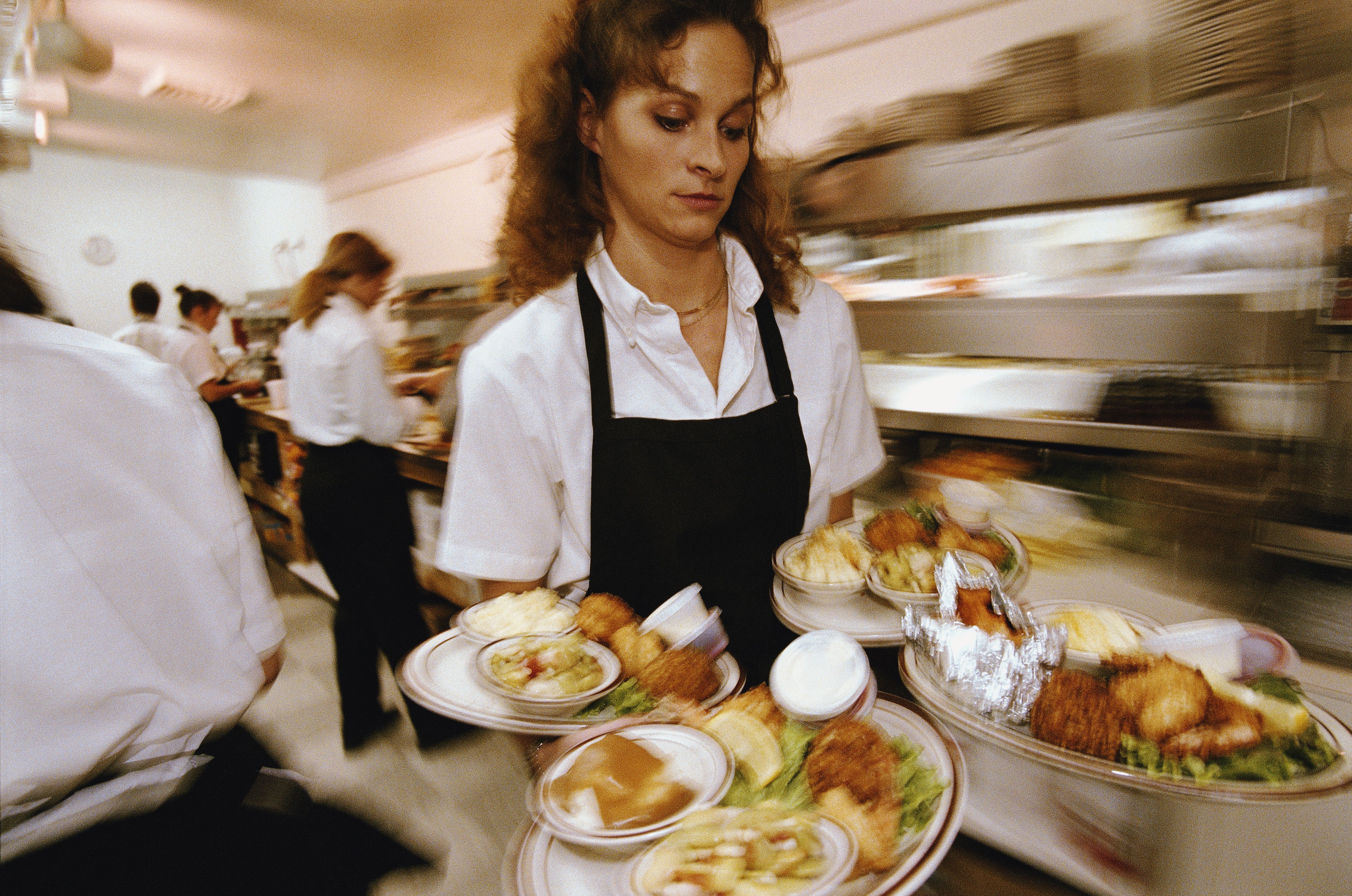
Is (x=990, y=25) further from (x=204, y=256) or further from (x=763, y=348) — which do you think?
(x=204, y=256)

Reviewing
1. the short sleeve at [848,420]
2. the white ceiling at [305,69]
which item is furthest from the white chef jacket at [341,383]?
the short sleeve at [848,420]

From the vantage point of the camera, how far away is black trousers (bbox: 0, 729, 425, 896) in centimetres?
60

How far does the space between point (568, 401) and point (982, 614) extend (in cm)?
68

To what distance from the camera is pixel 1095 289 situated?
6.11 ft

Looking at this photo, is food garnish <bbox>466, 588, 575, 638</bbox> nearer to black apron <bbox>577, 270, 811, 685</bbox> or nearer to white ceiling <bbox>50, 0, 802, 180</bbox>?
black apron <bbox>577, 270, 811, 685</bbox>

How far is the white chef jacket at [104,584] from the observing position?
28.1 inches

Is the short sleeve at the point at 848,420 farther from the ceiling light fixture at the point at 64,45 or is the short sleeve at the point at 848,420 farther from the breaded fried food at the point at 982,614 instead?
the ceiling light fixture at the point at 64,45

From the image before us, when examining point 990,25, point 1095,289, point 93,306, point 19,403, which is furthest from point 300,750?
point 93,306

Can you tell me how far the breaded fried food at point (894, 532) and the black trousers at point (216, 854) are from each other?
2.54 ft

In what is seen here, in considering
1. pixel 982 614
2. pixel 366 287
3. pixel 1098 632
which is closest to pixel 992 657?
pixel 982 614

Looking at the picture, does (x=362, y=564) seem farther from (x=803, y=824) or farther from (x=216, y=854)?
(x=803, y=824)

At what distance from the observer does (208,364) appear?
552 cm

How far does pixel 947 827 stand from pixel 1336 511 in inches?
58.9

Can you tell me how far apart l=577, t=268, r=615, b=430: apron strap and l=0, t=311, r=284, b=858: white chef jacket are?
1.72 feet
